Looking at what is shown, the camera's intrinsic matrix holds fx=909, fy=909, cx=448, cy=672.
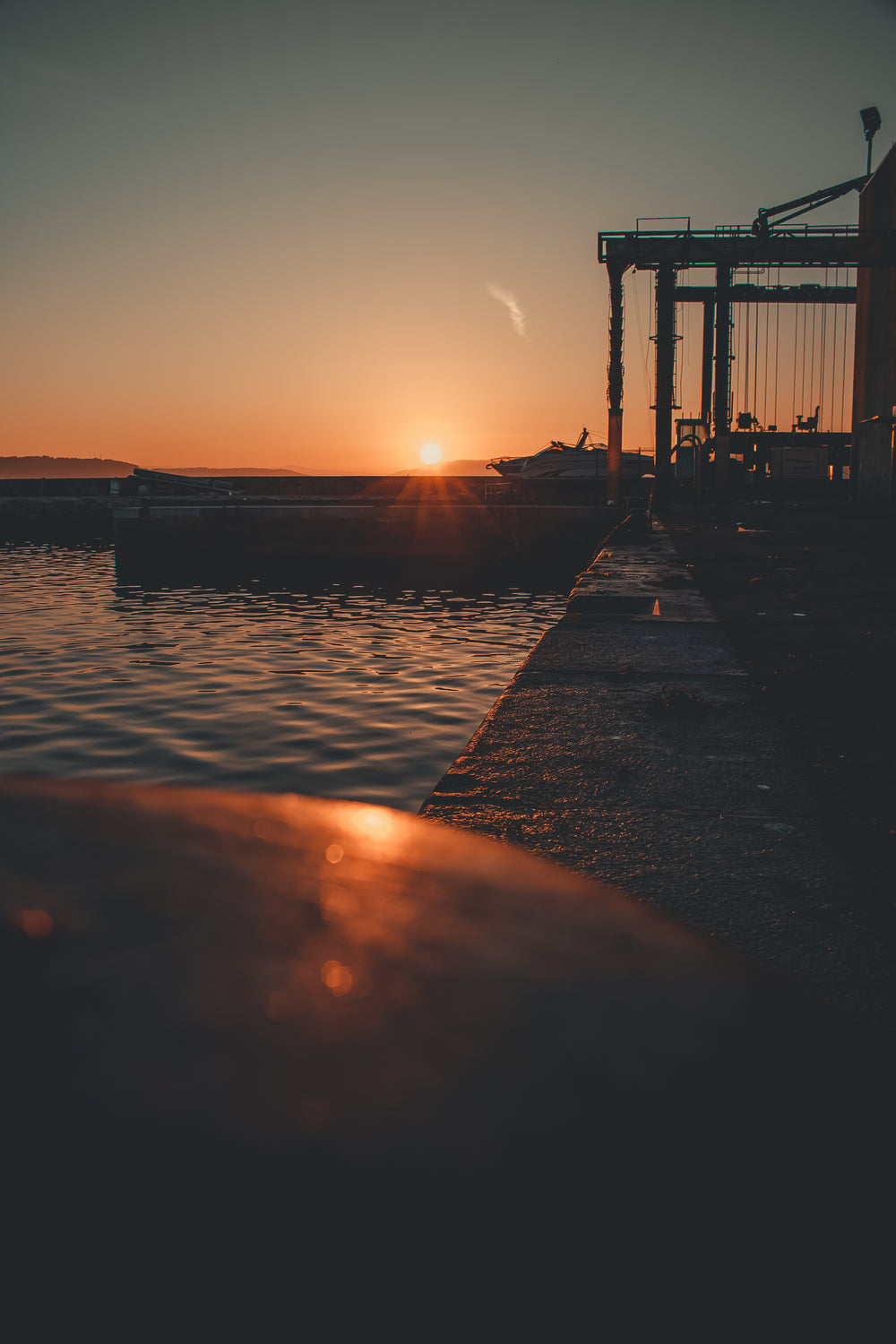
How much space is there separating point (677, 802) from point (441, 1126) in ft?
5.02

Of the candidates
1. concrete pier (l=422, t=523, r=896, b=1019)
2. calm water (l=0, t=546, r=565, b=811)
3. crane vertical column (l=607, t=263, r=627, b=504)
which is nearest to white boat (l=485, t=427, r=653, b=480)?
crane vertical column (l=607, t=263, r=627, b=504)

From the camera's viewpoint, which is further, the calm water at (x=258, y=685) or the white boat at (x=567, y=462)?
the white boat at (x=567, y=462)

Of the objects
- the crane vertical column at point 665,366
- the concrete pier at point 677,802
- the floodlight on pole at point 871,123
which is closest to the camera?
the concrete pier at point 677,802

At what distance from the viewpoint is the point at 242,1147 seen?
5.70ft

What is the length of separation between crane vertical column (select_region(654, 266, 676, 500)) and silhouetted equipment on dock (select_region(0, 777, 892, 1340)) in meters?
20.2

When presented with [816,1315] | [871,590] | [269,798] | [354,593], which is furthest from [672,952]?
[354,593]

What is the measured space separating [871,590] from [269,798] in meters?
5.48

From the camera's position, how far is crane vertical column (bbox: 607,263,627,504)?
25359mm

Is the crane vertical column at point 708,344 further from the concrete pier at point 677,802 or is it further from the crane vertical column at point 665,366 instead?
the concrete pier at point 677,802

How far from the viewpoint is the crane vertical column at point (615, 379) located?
→ 83.2 ft

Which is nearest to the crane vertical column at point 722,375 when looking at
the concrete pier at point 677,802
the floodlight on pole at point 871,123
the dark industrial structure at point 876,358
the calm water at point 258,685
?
the dark industrial structure at point 876,358

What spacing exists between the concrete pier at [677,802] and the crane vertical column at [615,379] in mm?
22411

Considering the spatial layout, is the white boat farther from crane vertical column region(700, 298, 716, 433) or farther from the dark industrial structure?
the dark industrial structure

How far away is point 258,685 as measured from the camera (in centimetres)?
924
